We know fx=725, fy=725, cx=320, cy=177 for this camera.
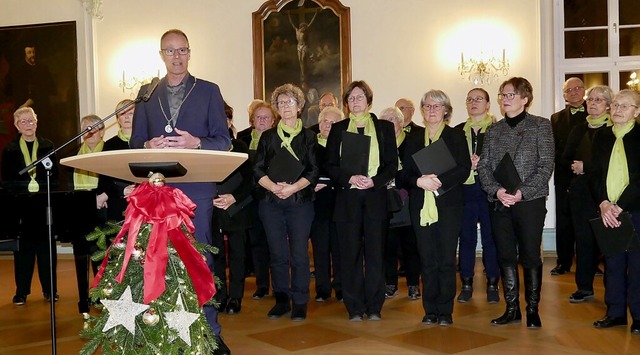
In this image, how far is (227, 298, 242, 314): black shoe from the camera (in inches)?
223

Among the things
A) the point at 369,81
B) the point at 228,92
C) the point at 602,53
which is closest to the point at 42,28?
the point at 228,92

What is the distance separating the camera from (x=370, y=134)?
5.25 metres

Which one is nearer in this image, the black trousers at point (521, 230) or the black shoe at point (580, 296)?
the black trousers at point (521, 230)

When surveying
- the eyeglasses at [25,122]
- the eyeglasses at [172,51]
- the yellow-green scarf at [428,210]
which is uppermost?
the eyeglasses at [172,51]

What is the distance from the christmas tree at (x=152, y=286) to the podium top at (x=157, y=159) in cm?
17

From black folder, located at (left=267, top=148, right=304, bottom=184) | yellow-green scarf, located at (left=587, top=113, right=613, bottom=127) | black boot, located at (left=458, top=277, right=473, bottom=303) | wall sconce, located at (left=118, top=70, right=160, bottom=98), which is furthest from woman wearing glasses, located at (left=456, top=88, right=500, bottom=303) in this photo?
wall sconce, located at (left=118, top=70, right=160, bottom=98)

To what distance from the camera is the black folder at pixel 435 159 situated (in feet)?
16.4

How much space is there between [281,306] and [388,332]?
3.26ft

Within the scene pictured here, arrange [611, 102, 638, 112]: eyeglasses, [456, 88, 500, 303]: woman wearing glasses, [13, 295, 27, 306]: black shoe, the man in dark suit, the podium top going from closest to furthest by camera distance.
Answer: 1. the podium top
2. [611, 102, 638, 112]: eyeglasses
3. [456, 88, 500, 303]: woman wearing glasses
4. [13, 295, 27, 306]: black shoe
5. the man in dark suit

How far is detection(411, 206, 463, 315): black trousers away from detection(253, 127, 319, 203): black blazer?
2.61 feet

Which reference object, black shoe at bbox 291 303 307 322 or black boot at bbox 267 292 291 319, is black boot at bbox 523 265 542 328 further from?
black boot at bbox 267 292 291 319

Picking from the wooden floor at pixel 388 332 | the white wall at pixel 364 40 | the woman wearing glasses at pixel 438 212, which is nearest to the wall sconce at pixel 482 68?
the white wall at pixel 364 40

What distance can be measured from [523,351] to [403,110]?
129 inches

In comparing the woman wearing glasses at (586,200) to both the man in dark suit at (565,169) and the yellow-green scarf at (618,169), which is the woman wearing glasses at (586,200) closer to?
the yellow-green scarf at (618,169)
